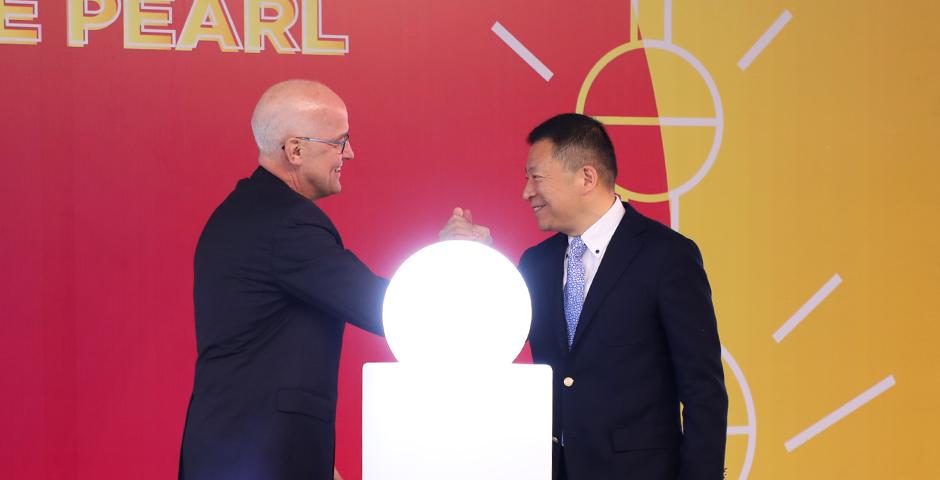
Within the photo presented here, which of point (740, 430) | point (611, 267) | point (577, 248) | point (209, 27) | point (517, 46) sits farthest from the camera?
point (740, 430)

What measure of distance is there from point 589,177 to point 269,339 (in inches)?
34.4

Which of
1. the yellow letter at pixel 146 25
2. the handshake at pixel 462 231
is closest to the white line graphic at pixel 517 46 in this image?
the yellow letter at pixel 146 25

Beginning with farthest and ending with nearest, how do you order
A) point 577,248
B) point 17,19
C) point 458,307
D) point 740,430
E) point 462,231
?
point 740,430 < point 17,19 < point 577,248 < point 462,231 < point 458,307

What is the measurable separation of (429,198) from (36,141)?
1.38 meters

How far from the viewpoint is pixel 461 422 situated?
1.63 meters

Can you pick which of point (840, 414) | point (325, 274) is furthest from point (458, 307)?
point (840, 414)

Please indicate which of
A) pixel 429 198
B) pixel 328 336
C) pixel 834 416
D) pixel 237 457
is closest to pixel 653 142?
pixel 429 198

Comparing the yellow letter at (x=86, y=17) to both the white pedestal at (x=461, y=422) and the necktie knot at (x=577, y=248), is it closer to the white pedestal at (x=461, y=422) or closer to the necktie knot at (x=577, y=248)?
the necktie knot at (x=577, y=248)

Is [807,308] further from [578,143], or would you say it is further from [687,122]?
[578,143]

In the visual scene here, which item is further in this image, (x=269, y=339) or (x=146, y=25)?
(x=146, y=25)

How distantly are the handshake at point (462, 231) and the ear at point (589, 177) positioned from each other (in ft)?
1.44

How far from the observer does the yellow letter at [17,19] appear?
3.49 meters

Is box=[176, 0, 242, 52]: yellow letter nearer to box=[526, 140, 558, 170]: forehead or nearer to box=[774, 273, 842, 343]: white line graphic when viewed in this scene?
box=[526, 140, 558, 170]: forehead

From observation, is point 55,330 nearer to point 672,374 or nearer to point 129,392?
point 129,392
